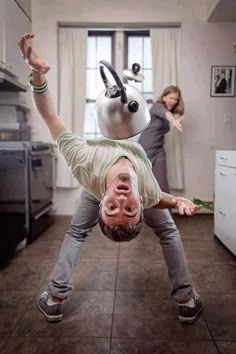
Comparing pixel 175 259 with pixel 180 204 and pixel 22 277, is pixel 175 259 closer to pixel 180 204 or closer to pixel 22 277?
pixel 180 204

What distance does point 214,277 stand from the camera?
1.93m

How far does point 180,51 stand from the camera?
357cm

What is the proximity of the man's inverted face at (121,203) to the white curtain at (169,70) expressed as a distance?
292 centimetres

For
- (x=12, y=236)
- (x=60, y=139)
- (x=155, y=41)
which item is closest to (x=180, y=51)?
(x=155, y=41)

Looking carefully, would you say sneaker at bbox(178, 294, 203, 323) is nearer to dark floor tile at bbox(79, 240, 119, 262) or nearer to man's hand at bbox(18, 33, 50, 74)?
dark floor tile at bbox(79, 240, 119, 262)

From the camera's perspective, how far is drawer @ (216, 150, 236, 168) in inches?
86.9

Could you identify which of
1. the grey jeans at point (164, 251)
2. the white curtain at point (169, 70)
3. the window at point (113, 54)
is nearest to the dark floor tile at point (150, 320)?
the grey jeans at point (164, 251)

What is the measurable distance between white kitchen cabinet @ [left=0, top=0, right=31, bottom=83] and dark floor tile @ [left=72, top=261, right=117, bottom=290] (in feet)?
5.88

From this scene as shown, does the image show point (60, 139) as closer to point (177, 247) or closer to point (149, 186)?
point (149, 186)

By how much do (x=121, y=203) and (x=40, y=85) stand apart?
541 mm

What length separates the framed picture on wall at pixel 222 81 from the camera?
3578 mm

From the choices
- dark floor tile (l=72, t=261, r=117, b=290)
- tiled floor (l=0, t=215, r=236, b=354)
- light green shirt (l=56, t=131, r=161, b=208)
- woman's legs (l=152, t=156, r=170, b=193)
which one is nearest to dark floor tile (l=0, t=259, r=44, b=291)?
tiled floor (l=0, t=215, r=236, b=354)

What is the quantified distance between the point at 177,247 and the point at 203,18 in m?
2.98

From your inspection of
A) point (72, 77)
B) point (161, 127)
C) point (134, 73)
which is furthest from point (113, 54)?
point (134, 73)
